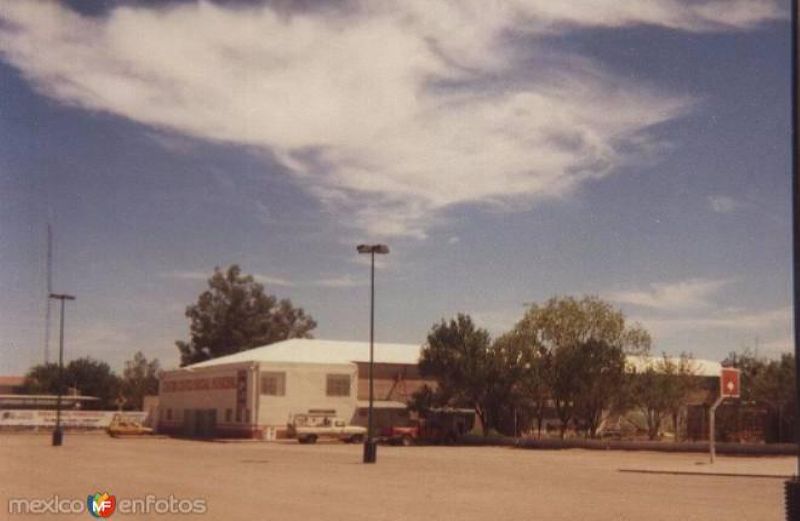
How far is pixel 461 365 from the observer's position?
Result: 212 ft

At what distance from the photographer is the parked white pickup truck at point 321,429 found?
61094 millimetres

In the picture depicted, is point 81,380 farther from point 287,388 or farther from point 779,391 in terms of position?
point 779,391

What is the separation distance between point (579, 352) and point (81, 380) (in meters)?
85.1

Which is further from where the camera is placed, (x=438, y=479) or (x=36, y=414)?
(x=36, y=414)

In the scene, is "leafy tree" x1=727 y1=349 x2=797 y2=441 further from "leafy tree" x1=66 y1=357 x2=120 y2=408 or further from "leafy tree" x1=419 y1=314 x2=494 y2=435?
"leafy tree" x1=66 y1=357 x2=120 y2=408

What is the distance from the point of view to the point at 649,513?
1777 cm

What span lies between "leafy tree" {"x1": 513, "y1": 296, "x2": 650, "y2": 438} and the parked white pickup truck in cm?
1248

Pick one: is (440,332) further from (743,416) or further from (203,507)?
(203,507)

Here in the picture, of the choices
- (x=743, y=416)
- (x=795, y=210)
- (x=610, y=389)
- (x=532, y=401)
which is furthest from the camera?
(x=532, y=401)

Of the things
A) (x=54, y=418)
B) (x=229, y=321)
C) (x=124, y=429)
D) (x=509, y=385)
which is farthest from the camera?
(x=229, y=321)

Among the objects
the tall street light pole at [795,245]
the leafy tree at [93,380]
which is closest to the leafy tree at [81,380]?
the leafy tree at [93,380]

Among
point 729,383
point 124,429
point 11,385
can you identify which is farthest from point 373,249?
point 11,385

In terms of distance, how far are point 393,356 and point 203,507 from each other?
198 feet

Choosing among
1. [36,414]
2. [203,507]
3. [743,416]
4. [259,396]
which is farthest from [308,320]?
[203,507]
